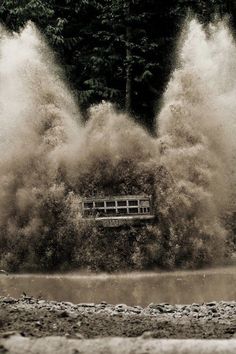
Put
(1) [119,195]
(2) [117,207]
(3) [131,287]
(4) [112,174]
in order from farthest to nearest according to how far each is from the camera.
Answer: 1. (4) [112,174]
2. (1) [119,195]
3. (2) [117,207]
4. (3) [131,287]

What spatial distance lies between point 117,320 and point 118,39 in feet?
58.1

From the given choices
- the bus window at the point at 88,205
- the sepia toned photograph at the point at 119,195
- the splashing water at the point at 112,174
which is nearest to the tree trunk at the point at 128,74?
the sepia toned photograph at the point at 119,195

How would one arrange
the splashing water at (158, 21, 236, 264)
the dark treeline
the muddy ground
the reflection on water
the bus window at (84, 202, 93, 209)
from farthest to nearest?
the dark treeline → the bus window at (84, 202, 93, 209) → the splashing water at (158, 21, 236, 264) → the reflection on water → the muddy ground

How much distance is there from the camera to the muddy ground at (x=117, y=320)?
6780 millimetres

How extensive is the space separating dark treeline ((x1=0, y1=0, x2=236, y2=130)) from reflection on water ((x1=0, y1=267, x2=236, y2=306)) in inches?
471

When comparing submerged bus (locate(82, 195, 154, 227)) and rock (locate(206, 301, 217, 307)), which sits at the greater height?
submerged bus (locate(82, 195, 154, 227))

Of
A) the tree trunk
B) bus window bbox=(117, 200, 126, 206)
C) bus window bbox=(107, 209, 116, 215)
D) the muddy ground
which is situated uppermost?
the tree trunk

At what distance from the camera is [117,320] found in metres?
7.95

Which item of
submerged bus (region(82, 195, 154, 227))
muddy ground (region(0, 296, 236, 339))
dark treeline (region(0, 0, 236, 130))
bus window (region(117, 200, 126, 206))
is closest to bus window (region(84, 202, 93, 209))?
submerged bus (region(82, 195, 154, 227))

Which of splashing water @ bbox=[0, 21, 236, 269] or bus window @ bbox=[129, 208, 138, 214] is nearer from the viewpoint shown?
splashing water @ bbox=[0, 21, 236, 269]

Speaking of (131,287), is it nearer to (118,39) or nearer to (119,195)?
(119,195)

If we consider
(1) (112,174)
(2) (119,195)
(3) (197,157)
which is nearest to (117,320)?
(2) (119,195)

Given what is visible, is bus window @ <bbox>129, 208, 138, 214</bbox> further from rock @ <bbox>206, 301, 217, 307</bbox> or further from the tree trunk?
the tree trunk

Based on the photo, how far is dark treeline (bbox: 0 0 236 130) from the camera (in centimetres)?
2375
